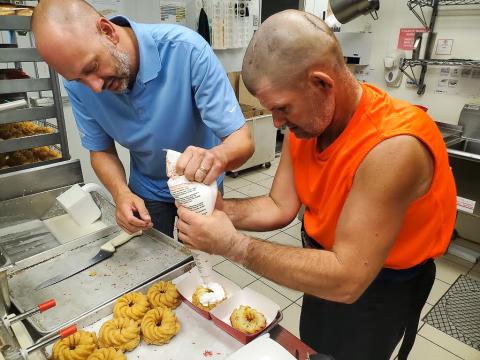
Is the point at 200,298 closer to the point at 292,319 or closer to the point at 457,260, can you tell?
the point at 292,319

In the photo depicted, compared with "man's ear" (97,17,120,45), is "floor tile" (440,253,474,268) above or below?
below

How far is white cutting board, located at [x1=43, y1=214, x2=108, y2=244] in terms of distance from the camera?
1.41 meters

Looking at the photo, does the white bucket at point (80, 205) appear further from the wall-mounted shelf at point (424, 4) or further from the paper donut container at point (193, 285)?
the wall-mounted shelf at point (424, 4)

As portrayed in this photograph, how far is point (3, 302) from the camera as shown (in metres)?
0.90

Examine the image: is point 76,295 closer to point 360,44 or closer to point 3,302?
point 3,302

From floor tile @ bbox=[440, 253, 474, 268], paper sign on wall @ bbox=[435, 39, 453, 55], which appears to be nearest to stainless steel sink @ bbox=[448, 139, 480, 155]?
paper sign on wall @ bbox=[435, 39, 453, 55]

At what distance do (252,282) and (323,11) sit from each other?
4.19m

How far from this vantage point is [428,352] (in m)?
1.95

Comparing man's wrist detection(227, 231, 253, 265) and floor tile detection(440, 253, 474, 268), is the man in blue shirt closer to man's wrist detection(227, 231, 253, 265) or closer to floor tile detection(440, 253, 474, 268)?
man's wrist detection(227, 231, 253, 265)

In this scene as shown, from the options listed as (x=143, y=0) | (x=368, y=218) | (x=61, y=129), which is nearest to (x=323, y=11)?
(x=143, y=0)

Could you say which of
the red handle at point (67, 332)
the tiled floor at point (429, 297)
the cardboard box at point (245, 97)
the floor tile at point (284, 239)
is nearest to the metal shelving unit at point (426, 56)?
the tiled floor at point (429, 297)

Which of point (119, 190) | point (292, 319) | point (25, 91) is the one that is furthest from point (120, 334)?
point (292, 319)

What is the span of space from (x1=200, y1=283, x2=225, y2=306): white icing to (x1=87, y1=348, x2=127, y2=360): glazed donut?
245mm

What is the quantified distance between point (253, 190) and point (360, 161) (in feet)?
10.1
